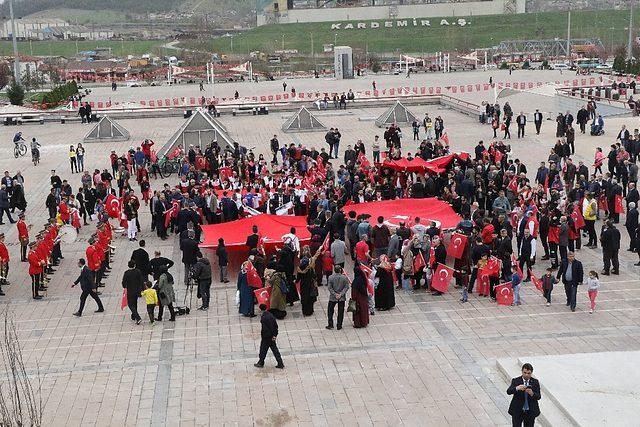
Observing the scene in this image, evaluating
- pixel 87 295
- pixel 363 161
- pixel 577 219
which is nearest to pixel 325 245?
pixel 87 295

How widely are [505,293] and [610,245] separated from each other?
2763 mm

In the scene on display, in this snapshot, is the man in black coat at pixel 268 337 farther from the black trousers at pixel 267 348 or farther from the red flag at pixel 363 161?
the red flag at pixel 363 161

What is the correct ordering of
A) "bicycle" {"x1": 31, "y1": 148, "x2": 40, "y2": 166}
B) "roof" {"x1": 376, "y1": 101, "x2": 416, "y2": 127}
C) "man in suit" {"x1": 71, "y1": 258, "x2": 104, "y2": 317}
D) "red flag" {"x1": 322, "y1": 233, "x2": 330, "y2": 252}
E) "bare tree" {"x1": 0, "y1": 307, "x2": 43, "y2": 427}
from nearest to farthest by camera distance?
1. "bare tree" {"x1": 0, "y1": 307, "x2": 43, "y2": 427}
2. "man in suit" {"x1": 71, "y1": 258, "x2": 104, "y2": 317}
3. "red flag" {"x1": 322, "y1": 233, "x2": 330, "y2": 252}
4. "bicycle" {"x1": 31, "y1": 148, "x2": 40, "y2": 166}
5. "roof" {"x1": 376, "y1": 101, "x2": 416, "y2": 127}

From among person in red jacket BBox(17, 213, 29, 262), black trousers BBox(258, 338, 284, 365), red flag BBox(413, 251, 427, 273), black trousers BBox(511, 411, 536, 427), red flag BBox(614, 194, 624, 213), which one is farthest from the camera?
red flag BBox(614, 194, 624, 213)

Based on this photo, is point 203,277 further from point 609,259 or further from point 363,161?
point 363,161

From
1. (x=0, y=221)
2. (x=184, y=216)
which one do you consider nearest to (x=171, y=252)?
(x=184, y=216)

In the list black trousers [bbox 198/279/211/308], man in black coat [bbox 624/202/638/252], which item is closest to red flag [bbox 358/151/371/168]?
man in black coat [bbox 624/202/638/252]

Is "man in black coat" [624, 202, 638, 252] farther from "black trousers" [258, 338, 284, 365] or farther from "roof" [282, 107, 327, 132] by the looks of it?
"roof" [282, 107, 327, 132]

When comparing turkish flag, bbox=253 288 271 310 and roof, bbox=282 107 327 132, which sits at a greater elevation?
roof, bbox=282 107 327 132

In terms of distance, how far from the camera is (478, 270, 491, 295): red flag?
1616 cm

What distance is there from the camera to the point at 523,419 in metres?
10.2

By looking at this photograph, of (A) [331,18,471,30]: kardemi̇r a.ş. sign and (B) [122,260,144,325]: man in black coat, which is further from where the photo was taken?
(A) [331,18,471,30]: kardemi̇r a.ş. sign

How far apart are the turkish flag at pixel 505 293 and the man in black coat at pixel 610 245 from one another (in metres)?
2.59

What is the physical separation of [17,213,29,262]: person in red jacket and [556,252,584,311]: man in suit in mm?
11219
